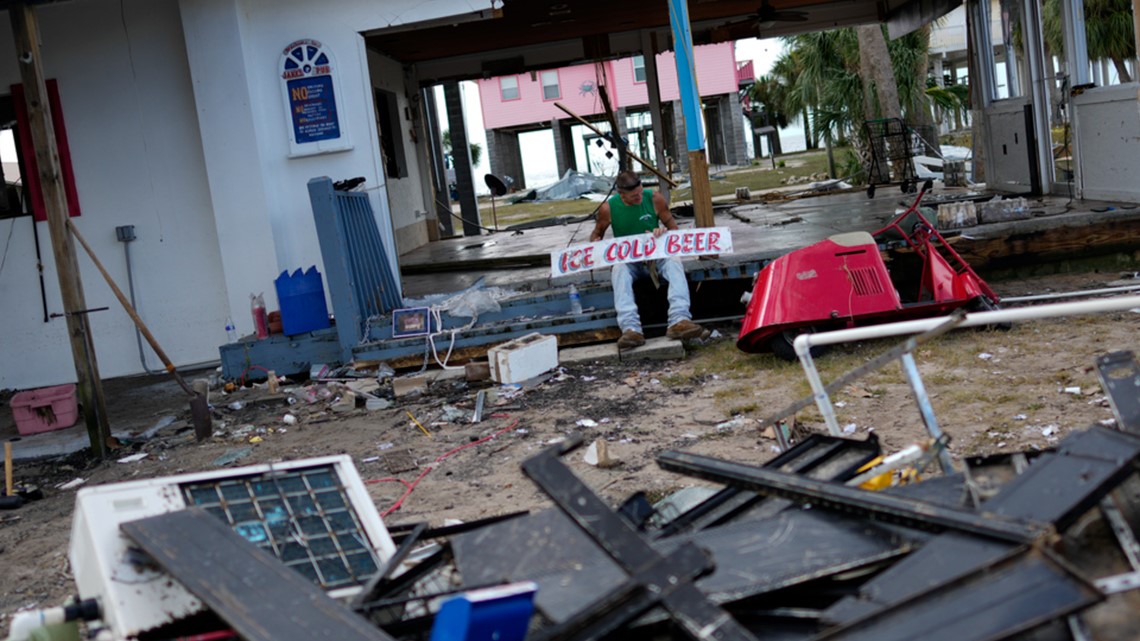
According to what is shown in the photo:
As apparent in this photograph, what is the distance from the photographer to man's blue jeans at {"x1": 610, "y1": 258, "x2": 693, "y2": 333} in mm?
8625

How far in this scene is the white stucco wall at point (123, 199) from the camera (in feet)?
33.7

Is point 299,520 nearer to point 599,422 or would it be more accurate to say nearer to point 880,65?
point 599,422

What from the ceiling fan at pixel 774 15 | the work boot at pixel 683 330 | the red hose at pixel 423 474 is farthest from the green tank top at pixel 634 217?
the ceiling fan at pixel 774 15

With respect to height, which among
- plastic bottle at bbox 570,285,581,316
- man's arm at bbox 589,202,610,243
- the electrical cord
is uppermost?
the electrical cord

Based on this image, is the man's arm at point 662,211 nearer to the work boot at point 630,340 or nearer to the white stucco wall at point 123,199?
the work boot at point 630,340

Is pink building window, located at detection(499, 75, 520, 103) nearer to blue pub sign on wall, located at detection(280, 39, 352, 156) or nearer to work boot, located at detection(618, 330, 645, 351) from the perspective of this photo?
blue pub sign on wall, located at detection(280, 39, 352, 156)

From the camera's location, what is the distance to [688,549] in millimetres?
2531

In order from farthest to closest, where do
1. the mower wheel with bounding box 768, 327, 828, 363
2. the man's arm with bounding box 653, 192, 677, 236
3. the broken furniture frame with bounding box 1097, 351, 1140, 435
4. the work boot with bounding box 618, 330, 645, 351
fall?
the man's arm with bounding box 653, 192, 677, 236
the work boot with bounding box 618, 330, 645, 351
the mower wheel with bounding box 768, 327, 828, 363
the broken furniture frame with bounding box 1097, 351, 1140, 435

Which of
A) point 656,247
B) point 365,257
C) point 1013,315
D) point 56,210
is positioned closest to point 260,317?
point 365,257

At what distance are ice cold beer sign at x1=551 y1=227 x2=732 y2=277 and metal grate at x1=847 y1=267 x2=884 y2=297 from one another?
1.47m

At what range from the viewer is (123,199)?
10.5 metres

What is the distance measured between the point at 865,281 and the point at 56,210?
→ 5.68 metres

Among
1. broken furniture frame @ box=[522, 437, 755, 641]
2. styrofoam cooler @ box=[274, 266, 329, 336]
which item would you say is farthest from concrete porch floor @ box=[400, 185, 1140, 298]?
broken furniture frame @ box=[522, 437, 755, 641]

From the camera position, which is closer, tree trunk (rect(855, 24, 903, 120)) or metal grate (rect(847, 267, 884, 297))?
metal grate (rect(847, 267, 884, 297))
